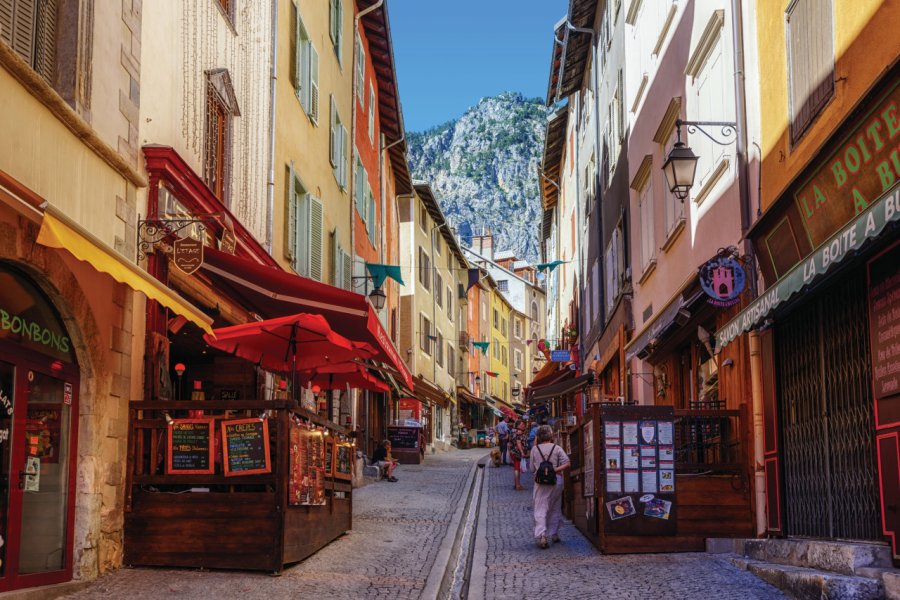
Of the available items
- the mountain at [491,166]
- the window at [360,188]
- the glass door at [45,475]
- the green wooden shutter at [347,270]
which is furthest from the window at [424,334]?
the mountain at [491,166]

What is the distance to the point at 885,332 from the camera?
7844 mm

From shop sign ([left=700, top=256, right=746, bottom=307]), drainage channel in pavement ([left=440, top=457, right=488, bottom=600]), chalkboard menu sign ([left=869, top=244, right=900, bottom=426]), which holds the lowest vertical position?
drainage channel in pavement ([left=440, top=457, right=488, bottom=600])

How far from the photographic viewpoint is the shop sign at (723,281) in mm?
11258

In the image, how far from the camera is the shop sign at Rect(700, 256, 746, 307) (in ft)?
36.9

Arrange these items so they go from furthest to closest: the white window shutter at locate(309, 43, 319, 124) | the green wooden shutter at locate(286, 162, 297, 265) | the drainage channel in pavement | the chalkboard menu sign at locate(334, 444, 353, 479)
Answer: the white window shutter at locate(309, 43, 319, 124) < the green wooden shutter at locate(286, 162, 297, 265) < the chalkboard menu sign at locate(334, 444, 353, 479) < the drainage channel in pavement

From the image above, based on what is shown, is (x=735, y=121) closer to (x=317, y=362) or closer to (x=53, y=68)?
(x=317, y=362)

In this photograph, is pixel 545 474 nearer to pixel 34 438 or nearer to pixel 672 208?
pixel 672 208

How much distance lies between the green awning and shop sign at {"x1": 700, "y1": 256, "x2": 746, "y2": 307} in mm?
1078

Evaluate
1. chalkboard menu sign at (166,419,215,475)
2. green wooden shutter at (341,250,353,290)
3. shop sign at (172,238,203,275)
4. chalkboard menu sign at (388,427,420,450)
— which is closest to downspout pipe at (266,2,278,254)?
shop sign at (172,238,203,275)

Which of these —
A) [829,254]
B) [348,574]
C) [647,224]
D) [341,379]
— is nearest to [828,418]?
[829,254]

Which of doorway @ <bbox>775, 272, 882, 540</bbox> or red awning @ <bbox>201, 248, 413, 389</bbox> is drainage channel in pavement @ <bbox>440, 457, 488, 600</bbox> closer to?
red awning @ <bbox>201, 248, 413, 389</bbox>

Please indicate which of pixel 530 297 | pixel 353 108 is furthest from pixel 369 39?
pixel 530 297

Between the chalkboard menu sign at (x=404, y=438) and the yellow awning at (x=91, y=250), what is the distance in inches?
942

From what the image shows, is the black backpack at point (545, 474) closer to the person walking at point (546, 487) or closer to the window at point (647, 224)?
the person walking at point (546, 487)
